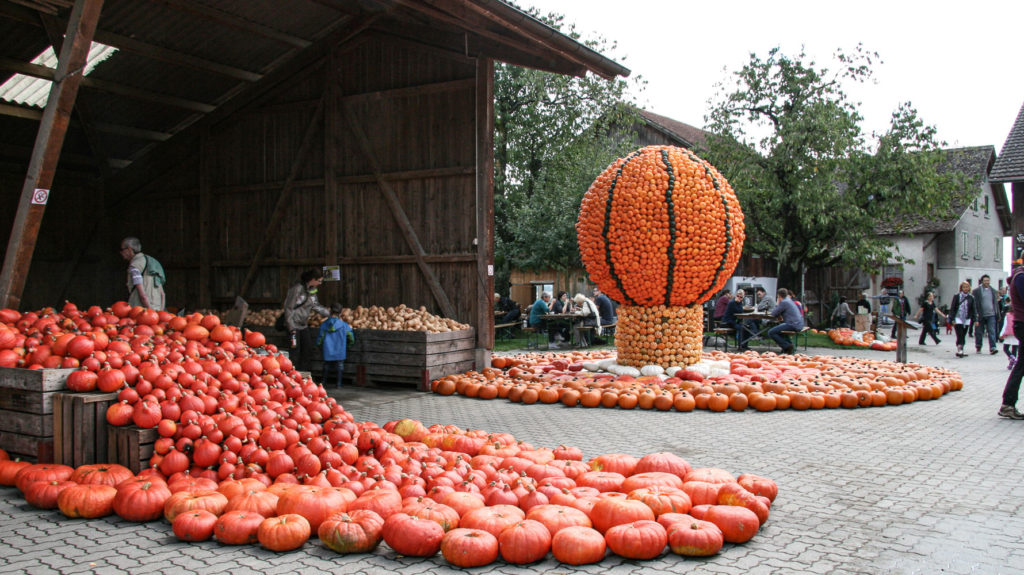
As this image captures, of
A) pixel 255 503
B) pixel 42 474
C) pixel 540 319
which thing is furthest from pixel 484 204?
pixel 255 503

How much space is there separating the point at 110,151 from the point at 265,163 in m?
4.00

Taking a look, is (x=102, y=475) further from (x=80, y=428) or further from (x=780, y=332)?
(x=780, y=332)

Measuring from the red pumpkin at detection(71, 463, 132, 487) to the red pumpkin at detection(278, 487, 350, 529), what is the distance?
1.34 m

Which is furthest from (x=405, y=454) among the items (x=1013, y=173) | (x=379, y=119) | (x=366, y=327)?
(x=1013, y=173)

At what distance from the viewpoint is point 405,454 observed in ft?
17.9

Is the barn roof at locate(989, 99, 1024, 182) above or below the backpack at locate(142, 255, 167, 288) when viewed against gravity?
above

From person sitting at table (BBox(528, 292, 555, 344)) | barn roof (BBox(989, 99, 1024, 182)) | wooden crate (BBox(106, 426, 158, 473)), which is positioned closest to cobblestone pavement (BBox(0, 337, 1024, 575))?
wooden crate (BBox(106, 426, 158, 473))

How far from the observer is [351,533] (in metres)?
3.95

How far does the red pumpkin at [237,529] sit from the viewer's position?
409cm

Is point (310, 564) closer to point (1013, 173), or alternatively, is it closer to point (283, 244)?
point (283, 244)

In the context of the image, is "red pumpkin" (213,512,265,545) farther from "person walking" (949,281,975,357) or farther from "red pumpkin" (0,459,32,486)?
"person walking" (949,281,975,357)

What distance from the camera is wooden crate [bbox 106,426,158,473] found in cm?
509

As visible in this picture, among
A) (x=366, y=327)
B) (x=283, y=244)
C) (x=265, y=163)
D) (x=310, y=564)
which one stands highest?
(x=265, y=163)

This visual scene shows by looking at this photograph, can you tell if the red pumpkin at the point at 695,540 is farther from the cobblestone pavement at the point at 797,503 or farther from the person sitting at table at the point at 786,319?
the person sitting at table at the point at 786,319
